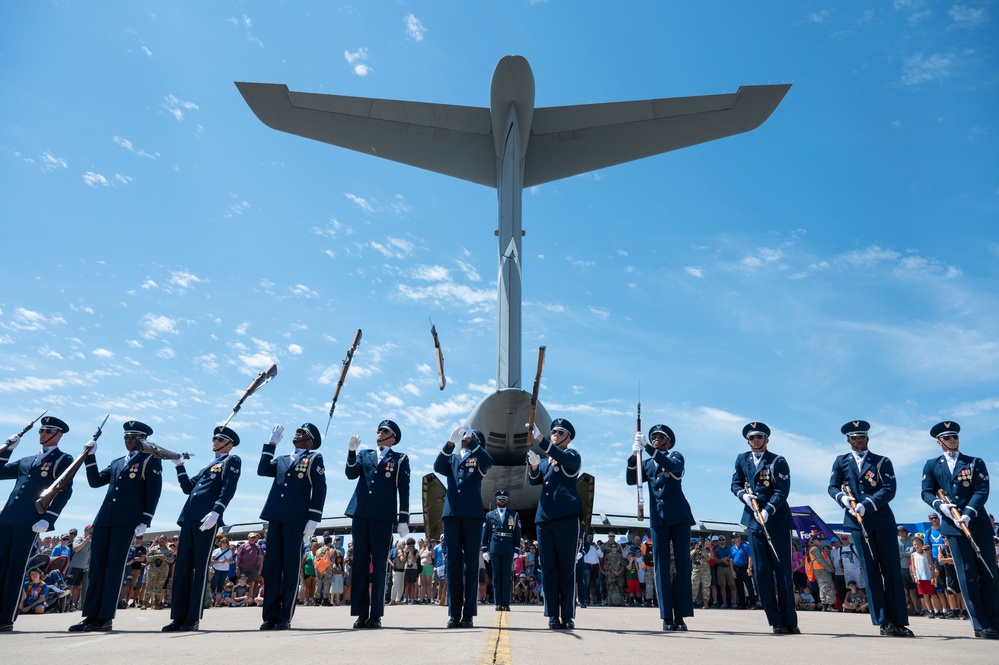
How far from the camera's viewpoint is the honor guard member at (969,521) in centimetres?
662

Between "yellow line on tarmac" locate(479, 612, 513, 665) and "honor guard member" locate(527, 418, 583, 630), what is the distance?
89cm

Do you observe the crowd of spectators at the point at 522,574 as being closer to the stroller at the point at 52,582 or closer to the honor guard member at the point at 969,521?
the stroller at the point at 52,582

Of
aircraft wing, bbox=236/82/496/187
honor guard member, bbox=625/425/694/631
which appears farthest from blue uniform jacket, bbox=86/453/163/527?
aircraft wing, bbox=236/82/496/187

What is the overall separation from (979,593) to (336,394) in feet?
25.5

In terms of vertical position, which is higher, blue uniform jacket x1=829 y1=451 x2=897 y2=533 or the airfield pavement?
blue uniform jacket x1=829 y1=451 x2=897 y2=533

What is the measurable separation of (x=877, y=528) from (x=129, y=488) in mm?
7808

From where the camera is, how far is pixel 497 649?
4.31 m

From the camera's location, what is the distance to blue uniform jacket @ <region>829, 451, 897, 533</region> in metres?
6.80

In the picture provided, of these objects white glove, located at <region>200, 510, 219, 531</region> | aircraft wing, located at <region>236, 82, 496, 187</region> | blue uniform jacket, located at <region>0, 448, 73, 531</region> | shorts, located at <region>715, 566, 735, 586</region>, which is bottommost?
shorts, located at <region>715, 566, 735, 586</region>

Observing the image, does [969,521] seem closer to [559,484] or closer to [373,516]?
[559,484]

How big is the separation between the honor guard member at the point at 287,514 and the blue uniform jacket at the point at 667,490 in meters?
3.60

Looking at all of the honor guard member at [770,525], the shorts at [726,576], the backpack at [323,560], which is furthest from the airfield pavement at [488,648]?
the shorts at [726,576]

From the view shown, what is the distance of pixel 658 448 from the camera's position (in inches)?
293

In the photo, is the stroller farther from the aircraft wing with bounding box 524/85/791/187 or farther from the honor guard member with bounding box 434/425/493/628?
the aircraft wing with bounding box 524/85/791/187
